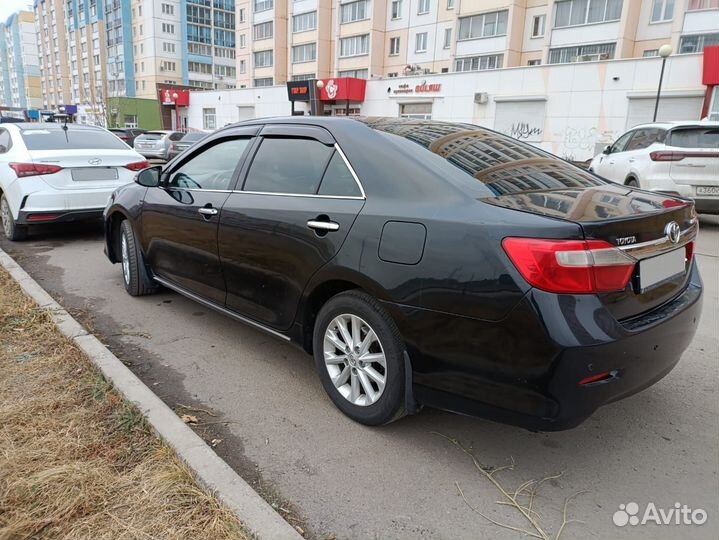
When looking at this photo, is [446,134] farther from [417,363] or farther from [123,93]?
[123,93]

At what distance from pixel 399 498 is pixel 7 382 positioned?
2516 millimetres

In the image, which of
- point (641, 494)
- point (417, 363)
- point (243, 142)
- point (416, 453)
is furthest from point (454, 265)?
point (243, 142)

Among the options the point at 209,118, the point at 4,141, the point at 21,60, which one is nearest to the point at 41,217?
the point at 4,141

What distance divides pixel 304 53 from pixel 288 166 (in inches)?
2019

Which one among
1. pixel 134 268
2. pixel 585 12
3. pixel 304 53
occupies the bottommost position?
pixel 134 268

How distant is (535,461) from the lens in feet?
8.81

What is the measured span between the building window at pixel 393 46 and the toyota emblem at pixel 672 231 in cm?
4537

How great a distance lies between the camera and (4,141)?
24.5 feet

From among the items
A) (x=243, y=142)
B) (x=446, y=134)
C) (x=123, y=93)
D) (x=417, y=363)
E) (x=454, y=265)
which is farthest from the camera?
(x=123, y=93)

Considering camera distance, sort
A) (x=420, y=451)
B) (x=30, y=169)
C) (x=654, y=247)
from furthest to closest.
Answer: (x=30, y=169)
(x=420, y=451)
(x=654, y=247)

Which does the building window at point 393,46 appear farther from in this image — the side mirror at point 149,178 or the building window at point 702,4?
the side mirror at point 149,178

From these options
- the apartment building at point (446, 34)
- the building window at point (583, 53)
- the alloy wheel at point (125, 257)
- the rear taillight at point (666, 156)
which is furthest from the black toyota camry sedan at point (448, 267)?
the apartment building at point (446, 34)

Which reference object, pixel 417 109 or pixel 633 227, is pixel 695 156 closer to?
Answer: pixel 633 227

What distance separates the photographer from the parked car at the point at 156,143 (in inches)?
867
